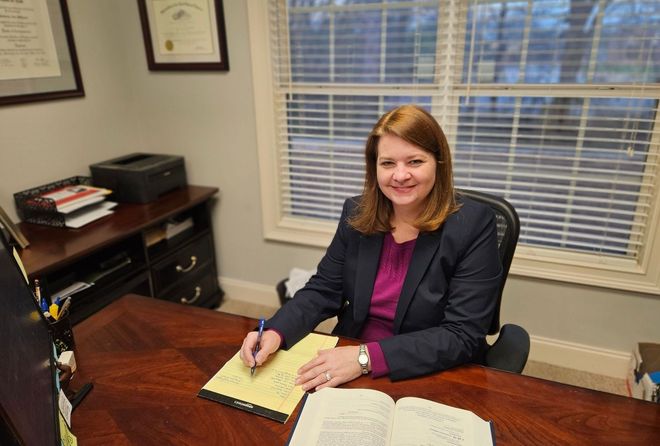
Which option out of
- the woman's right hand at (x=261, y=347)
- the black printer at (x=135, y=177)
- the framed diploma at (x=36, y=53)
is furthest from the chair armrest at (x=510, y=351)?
the framed diploma at (x=36, y=53)

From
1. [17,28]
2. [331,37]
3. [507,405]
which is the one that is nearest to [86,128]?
[17,28]

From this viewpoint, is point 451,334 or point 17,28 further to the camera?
point 17,28

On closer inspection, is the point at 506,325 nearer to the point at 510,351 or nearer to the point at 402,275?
the point at 510,351

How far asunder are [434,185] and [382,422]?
2.17ft

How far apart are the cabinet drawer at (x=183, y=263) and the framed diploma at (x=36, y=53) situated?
3.13 feet

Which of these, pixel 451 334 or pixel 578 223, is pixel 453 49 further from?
pixel 451 334

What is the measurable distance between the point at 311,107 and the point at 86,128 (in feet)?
3.89

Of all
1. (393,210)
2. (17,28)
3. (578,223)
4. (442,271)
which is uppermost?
(17,28)

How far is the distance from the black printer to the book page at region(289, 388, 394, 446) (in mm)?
1681

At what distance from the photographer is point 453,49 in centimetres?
204

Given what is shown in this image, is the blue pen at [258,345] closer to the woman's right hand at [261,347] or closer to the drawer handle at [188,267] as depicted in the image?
the woman's right hand at [261,347]

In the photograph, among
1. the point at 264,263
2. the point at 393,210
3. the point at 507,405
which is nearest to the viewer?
the point at 507,405

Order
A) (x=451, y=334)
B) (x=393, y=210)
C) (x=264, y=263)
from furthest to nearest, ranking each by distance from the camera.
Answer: (x=264, y=263) < (x=393, y=210) < (x=451, y=334)

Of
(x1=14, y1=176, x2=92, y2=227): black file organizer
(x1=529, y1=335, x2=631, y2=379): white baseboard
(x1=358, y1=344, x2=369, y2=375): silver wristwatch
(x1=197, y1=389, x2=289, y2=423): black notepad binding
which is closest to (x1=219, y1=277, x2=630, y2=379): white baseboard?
(x1=529, y1=335, x2=631, y2=379): white baseboard
